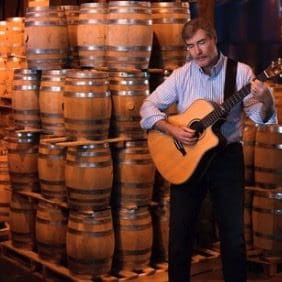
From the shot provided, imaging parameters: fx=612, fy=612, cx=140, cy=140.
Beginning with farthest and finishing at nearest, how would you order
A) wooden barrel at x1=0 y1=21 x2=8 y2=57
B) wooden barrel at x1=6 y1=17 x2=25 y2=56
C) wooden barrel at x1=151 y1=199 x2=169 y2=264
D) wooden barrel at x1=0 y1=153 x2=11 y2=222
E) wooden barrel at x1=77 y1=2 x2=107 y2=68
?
wooden barrel at x1=0 y1=21 x2=8 y2=57 < wooden barrel at x1=6 y1=17 x2=25 y2=56 < wooden barrel at x1=0 y1=153 x2=11 y2=222 < wooden barrel at x1=151 y1=199 x2=169 y2=264 < wooden barrel at x1=77 y1=2 x2=107 y2=68

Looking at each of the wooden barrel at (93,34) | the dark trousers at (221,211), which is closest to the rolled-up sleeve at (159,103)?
the dark trousers at (221,211)

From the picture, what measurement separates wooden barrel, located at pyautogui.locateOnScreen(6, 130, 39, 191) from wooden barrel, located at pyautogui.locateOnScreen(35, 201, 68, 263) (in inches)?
15.4

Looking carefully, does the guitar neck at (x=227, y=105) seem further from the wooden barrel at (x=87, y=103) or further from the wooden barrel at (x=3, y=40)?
the wooden barrel at (x=3, y=40)

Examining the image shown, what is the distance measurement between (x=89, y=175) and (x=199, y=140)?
117 cm

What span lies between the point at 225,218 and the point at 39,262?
208cm

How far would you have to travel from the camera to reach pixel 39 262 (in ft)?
17.7

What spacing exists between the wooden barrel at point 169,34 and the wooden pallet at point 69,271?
1745 mm

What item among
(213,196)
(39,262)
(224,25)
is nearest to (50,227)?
(39,262)

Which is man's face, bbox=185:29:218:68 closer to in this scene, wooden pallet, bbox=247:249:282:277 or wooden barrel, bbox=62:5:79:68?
wooden barrel, bbox=62:5:79:68

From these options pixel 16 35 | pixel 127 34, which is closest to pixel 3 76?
pixel 16 35

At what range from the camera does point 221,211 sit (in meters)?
4.02

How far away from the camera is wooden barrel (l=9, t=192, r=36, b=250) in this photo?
5.64m

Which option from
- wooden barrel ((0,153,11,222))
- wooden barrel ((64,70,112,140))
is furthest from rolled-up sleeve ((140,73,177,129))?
wooden barrel ((0,153,11,222))

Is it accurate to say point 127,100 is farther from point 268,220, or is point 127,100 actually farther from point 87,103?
point 268,220
